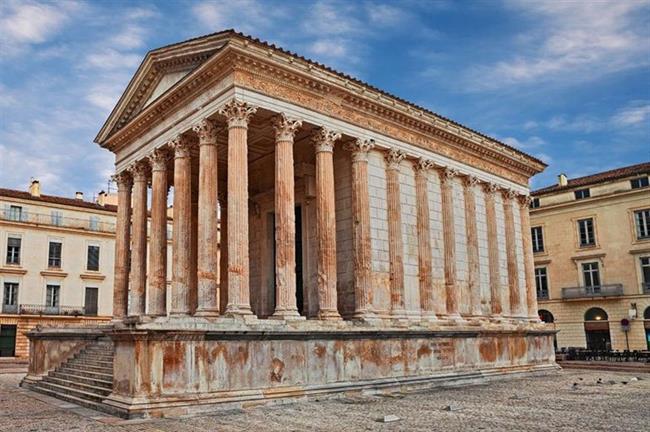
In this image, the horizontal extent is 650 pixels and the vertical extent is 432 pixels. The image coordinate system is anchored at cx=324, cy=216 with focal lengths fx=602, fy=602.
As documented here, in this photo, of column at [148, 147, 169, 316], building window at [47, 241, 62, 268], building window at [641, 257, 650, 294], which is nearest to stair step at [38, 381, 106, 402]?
column at [148, 147, 169, 316]

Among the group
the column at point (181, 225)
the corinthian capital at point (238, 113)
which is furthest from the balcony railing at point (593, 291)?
the corinthian capital at point (238, 113)

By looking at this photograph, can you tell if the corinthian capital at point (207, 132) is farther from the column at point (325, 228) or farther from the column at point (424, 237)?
the column at point (424, 237)

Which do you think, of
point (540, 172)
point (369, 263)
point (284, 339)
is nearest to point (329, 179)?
point (369, 263)

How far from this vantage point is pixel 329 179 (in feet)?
57.0

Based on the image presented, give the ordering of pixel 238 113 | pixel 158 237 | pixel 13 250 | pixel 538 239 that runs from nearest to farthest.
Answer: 1. pixel 238 113
2. pixel 158 237
3. pixel 13 250
4. pixel 538 239

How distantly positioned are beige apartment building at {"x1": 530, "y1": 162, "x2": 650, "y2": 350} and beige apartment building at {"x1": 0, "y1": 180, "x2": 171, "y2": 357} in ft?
97.2

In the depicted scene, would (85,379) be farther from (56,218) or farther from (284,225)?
(56,218)

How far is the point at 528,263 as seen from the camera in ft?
84.1

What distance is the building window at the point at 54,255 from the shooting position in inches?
1515

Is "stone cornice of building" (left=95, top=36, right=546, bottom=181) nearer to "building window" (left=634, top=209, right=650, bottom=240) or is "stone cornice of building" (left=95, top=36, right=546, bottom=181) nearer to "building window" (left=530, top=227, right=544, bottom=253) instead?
"building window" (left=634, top=209, right=650, bottom=240)

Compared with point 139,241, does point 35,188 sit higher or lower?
higher

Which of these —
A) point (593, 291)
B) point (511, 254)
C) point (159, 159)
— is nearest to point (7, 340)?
point (159, 159)

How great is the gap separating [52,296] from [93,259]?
354cm

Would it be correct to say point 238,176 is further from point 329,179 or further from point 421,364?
point 421,364
